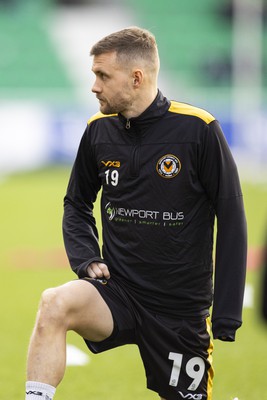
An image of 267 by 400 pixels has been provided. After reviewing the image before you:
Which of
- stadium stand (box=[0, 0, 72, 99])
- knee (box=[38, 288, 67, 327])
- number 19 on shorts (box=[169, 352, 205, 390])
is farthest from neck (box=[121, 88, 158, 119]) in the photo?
stadium stand (box=[0, 0, 72, 99])

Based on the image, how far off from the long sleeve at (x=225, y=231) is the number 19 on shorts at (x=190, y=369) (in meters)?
0.25

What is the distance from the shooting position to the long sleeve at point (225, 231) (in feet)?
16.1

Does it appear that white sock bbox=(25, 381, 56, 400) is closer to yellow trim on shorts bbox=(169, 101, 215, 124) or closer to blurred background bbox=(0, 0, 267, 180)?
yellow trim on shorts bbox=(169, 101, 215, 124)

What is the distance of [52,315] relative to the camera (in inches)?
181

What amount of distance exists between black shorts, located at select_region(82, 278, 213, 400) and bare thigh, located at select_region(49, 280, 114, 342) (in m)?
0.05

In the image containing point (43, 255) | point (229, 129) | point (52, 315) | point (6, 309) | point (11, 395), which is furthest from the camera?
point (229, 129)

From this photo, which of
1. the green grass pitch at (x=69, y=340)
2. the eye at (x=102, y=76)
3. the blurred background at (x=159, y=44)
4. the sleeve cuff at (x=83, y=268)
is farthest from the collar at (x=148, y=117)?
the blurred background at (x=159, y=44)

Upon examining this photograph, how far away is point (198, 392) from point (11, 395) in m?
1.77

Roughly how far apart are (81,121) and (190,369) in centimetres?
1836

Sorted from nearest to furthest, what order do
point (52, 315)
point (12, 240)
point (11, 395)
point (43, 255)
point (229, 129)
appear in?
1. point (52, 315)
2. point (11, 395)
3. point (43, 255)
4. point (12, 240)
5. point (229, 129)

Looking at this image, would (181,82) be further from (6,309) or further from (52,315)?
(52,315)

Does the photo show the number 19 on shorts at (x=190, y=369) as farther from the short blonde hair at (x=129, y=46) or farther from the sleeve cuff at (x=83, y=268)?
the short blonde hair at (x=129, y=46)

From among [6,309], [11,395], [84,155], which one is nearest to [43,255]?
[6,309]

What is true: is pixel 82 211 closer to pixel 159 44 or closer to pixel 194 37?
pixel 159 44
